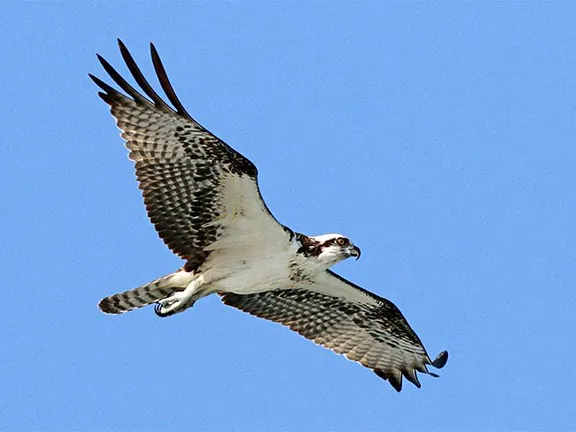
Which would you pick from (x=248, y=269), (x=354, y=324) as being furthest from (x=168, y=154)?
(x=354, y=324)

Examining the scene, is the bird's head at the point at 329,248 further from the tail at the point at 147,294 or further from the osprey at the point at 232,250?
the tail at the point at 147,294

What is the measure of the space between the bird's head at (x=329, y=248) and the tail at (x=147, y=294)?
1307mm

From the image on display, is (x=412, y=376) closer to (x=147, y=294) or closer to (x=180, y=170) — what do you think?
(x=147, y=294)

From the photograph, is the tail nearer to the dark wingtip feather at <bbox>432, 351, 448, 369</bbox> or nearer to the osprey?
the osprey

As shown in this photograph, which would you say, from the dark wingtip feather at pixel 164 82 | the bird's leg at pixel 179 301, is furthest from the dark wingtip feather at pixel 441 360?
the dark wingtip feather at pixel 164 82

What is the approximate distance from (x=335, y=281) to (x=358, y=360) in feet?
3.66

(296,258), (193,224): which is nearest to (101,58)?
(193,224)

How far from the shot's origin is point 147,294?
13023 millimetres

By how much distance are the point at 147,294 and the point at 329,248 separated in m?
2.03

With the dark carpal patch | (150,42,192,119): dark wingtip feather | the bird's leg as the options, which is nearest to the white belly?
the bird's leg

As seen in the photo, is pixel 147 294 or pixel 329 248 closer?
pixel 329 248

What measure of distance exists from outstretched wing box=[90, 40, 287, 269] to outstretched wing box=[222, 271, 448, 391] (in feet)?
5.24

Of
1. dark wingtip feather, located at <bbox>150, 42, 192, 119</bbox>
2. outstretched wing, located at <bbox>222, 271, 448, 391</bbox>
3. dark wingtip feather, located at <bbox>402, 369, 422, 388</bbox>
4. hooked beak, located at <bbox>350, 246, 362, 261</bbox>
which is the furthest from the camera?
dark wingtip feather, located at <bbox>402, 369, 422, 388</bbox>

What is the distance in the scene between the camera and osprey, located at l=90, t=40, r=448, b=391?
12281 millimetres
